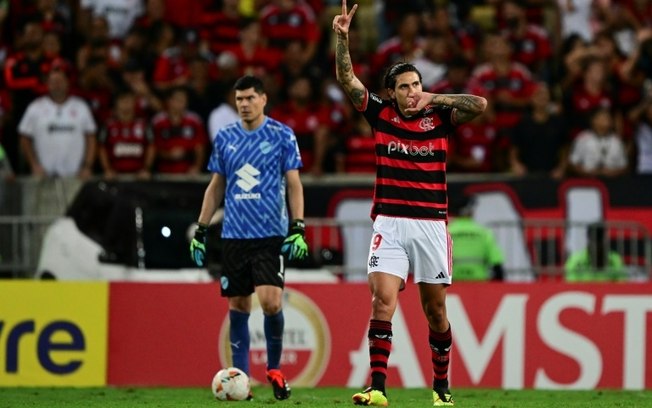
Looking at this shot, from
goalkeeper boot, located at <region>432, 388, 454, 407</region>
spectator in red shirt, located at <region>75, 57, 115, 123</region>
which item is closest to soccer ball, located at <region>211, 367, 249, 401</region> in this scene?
goalkeeper boot, located at <region>432, 388, 454, 407</region>

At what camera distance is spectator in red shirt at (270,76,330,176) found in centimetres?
1814

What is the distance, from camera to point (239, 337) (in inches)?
468

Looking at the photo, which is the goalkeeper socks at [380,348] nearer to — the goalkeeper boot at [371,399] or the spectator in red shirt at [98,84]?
the goalkeeper boot at [371,399]

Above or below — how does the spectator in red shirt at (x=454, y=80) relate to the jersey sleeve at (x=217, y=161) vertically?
above

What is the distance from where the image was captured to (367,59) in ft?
66.3

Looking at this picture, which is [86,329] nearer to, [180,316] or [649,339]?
[180,316]

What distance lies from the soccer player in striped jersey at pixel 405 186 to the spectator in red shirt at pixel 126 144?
292 inches

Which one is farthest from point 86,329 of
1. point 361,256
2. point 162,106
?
point 162,106

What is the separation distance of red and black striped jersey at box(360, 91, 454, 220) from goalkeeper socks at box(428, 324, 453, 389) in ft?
2.93

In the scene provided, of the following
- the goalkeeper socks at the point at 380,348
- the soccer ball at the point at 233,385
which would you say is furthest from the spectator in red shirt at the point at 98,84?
the goalkeeper socks at the point at 380,348

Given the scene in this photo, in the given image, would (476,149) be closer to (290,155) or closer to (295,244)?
(290,155)

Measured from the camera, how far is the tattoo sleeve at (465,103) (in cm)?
1052

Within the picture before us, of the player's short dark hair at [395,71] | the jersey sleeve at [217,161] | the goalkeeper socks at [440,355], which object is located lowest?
the goalkeeper socks at [440,355]

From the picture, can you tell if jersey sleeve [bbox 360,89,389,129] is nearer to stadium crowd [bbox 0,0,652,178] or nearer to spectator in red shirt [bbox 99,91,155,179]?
stadium crowd [bbox 0,0,652,178]
